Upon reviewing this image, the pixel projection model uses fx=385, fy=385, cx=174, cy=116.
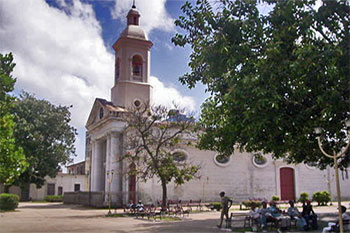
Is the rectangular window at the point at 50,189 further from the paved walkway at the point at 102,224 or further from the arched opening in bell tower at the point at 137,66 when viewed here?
the paved walkway at the point at 102,224

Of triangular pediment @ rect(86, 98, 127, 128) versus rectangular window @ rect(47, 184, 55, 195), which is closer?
triangular pediment @ rect(86, 98, 127, 128)

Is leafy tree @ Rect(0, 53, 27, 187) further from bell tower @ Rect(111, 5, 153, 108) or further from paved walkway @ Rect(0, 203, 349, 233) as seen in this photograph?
bell tower @ Rect(111, 5, 153, 108)

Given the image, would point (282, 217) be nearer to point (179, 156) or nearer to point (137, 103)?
point (179, 156)

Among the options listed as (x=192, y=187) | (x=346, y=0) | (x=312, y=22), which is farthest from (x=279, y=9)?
(x=192, y=187)

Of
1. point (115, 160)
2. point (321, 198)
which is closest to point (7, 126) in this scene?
point (115, 160)

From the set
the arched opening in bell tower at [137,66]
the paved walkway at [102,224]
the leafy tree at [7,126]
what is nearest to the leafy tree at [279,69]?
the paved walkway at [102,224]

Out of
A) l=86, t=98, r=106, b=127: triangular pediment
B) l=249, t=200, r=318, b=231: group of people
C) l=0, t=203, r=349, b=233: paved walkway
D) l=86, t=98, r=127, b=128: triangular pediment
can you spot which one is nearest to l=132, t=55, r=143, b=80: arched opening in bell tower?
l=86, t=98, r=127, b=128: triangular pediment

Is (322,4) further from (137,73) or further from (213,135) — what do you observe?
(137,73)

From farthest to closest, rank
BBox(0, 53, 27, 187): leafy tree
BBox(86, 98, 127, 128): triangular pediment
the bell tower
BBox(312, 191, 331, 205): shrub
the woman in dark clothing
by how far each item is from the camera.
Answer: the bell tower, BBox(86, 98, 127, 128): triangular pediment, BBox(312, 191, 331, 205): shrub, the woman in dark clothing, BBox(0, 53, 27, 187): leafy tree

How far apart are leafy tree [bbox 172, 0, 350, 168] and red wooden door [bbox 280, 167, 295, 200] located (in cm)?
2457

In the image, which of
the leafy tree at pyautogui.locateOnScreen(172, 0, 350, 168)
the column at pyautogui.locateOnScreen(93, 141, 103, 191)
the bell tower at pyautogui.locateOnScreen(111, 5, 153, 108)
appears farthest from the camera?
the column at pyautogui.locateOnScreen(93, 141, 103, 191)

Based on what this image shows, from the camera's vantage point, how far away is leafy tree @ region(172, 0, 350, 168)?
11586mm

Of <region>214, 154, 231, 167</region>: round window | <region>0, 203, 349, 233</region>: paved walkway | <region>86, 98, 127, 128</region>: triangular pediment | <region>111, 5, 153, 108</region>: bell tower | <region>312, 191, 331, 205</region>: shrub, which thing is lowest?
<region>0, 203, 349, 233</region>: paved walkway

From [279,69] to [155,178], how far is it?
2384cm
